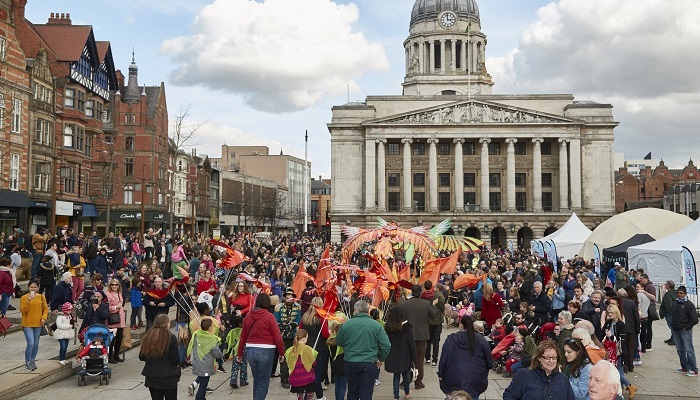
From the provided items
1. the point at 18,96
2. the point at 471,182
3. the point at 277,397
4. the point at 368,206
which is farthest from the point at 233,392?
the point at 471,182

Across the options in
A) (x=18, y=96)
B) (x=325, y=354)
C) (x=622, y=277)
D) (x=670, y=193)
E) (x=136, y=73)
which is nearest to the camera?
(x=325, y=354)

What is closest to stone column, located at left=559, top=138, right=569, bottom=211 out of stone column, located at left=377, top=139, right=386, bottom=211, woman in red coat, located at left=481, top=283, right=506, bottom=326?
stone column, located at left=377, top=139, right=386, bottom=211

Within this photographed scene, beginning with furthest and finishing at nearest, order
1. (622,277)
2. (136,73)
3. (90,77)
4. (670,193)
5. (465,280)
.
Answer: (670,193) < (136,73) < (90,77) < (622,277) < (465,280)

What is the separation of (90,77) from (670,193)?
276ft

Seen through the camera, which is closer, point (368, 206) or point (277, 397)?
point (277, 397)

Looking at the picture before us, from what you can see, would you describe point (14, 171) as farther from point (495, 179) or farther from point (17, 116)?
point (495, 179)

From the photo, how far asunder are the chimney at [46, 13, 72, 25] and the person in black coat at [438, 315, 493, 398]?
158ft

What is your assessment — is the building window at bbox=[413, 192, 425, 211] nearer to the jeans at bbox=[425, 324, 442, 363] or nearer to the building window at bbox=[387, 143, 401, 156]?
the building window at bbox=[387, 143, 401, 156]

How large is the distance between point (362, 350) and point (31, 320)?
687 cm

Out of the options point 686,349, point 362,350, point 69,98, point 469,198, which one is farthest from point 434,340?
point 469,198

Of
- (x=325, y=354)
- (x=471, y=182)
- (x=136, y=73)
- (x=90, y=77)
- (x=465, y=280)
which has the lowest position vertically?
(x=325, y=354)

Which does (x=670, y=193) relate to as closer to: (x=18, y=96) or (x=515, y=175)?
(x=515, y=175)

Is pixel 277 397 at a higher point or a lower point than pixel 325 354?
lower

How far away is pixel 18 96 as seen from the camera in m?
34.1
